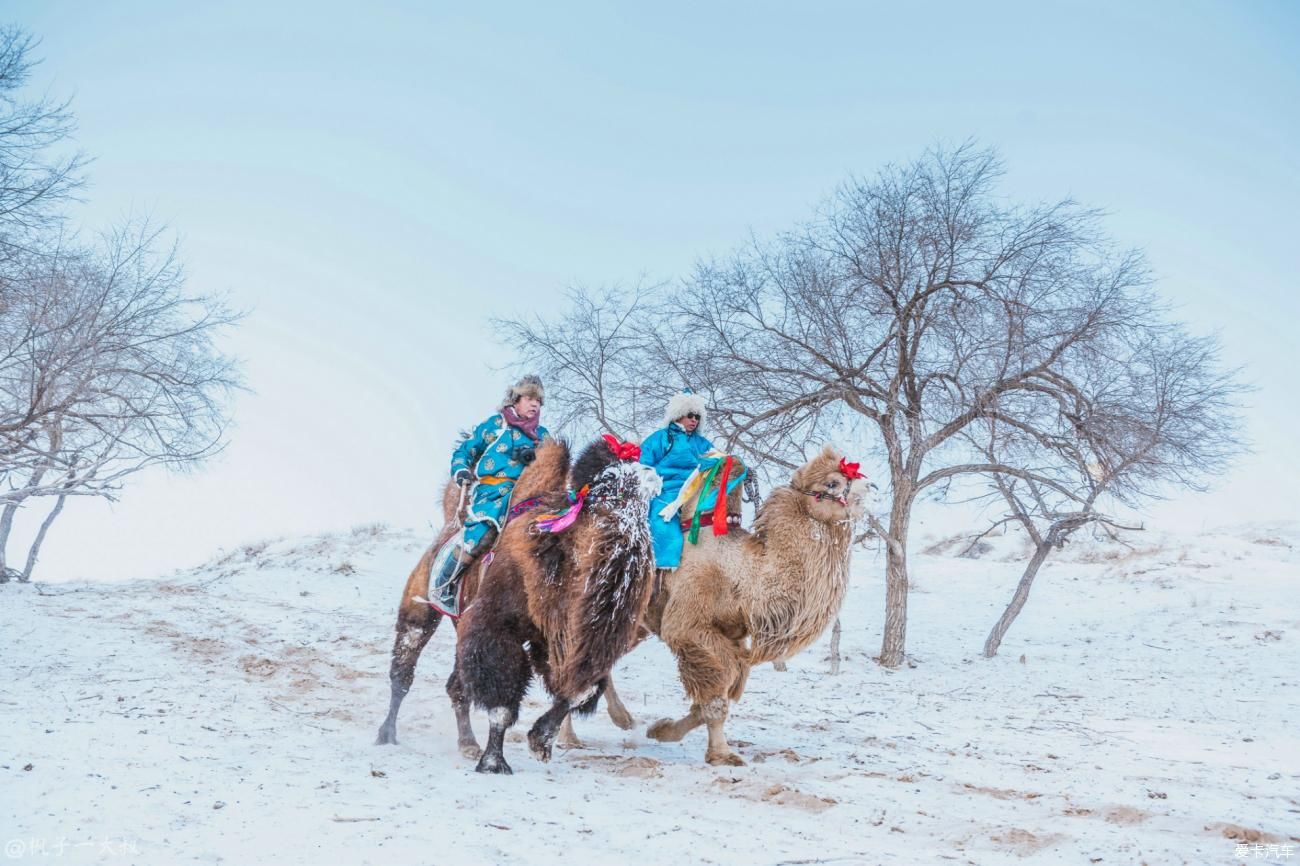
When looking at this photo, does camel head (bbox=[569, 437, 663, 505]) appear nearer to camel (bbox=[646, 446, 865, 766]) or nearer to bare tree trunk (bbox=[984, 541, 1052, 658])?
camel (bbox=[646, 446, 865, 766])

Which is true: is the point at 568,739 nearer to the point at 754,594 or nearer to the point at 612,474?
the point at 754,594

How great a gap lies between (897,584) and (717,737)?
25.0ft

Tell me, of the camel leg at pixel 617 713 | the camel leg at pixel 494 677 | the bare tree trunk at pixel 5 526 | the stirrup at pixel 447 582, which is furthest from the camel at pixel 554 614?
the bare tree trunk at pixel 5 526

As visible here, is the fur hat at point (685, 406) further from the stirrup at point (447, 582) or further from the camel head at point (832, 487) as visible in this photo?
the stirrup at point (447, 582)

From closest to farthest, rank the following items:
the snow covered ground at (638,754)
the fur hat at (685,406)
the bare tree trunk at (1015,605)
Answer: the snow covered ground at (638,754), the fur hat at (685,406), the bare tree trunk at (1015,605)

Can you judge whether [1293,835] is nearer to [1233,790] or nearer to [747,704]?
[1233,790]

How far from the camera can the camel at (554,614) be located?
5242 millimetres

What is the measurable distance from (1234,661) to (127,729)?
13480mm

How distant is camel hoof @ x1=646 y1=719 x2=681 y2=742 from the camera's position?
6.46 meters

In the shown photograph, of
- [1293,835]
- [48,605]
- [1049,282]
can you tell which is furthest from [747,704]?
[48,605]

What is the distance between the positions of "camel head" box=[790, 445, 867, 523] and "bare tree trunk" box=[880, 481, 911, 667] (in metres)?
6.59

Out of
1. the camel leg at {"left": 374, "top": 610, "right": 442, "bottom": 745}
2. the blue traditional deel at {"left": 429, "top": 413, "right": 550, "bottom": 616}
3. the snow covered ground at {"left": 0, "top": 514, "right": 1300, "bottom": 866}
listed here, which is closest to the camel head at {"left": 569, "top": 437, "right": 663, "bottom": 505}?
the blue traditional deel at {"left": 429, "top": 413, "right": 550, "bottom": 616}

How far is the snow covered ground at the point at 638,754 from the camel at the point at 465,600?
274 millimetres

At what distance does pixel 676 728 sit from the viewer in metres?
6.46
